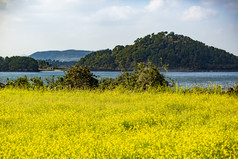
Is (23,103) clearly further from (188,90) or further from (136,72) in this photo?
(188,90)

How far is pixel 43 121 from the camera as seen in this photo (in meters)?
7.37

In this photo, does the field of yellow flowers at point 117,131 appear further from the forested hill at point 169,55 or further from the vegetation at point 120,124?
the forested hill at point 169,55

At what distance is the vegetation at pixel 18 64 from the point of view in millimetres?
82438

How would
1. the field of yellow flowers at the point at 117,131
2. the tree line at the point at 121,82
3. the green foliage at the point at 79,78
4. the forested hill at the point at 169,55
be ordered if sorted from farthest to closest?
the forested hill at the point at 169,55, the green foliage at the point at 79,78, the tree line at the point at 121,82, the field of yellow flowers at the point at 117,131

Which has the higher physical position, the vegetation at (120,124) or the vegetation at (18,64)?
the vegetation at (18,64)

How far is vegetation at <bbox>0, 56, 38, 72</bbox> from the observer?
8244 cm

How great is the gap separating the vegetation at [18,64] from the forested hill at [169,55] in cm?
1521

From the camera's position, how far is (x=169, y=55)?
89938 mm

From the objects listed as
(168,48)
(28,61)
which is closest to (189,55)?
(168,48)

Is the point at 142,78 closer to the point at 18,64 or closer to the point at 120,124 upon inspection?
the point at 120,124

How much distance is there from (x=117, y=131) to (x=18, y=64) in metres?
85.3

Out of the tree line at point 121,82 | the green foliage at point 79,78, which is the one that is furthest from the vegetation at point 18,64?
the green foliage at point 79,78

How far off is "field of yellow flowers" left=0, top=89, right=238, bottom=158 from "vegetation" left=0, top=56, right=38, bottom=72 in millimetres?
74107

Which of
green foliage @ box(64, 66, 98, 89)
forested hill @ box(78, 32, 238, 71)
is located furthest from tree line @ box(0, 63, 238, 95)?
forested hill @ box(78, 32, 238, 71)
